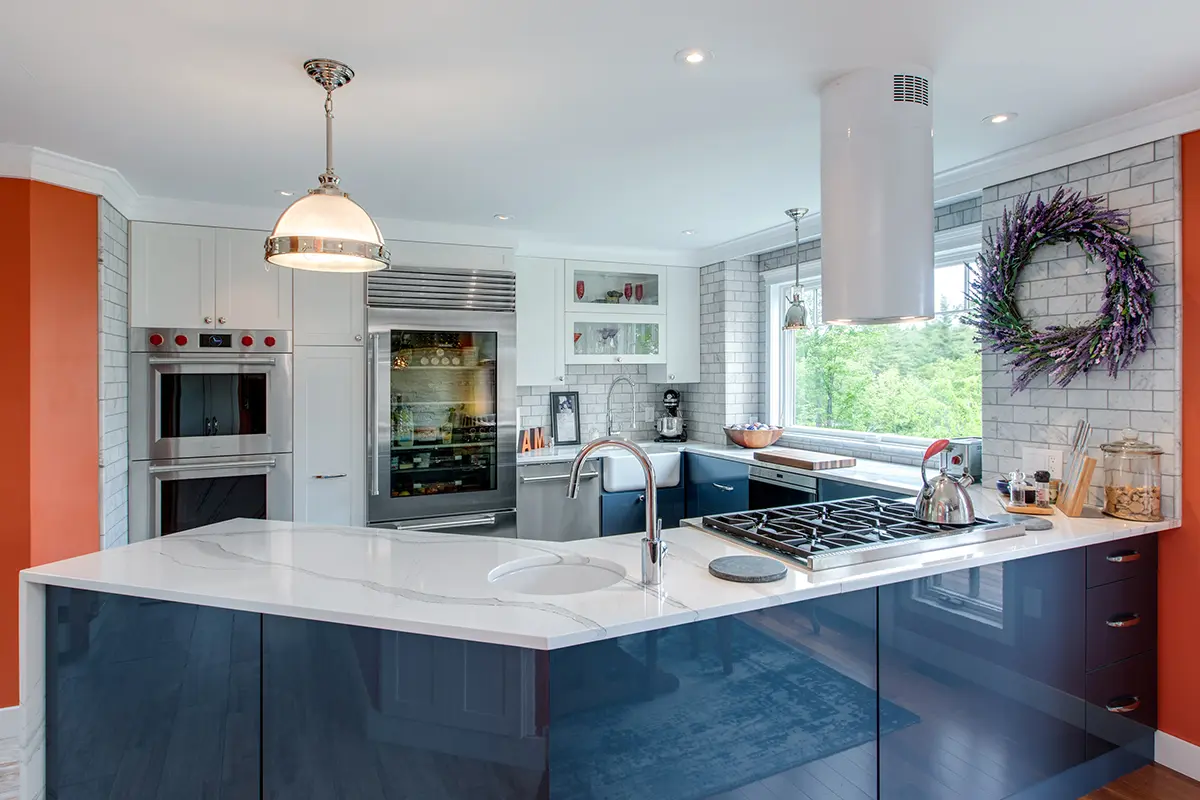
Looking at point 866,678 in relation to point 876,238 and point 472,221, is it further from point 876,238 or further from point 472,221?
point 472,221

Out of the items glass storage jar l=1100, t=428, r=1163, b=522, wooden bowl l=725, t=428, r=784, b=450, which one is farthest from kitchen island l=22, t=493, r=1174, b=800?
wooden bowl l=725, t=428, r=784, b=450

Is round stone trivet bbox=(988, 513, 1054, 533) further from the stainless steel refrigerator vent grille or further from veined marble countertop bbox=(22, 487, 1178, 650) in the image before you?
the stainless steel refrigerator vent grille

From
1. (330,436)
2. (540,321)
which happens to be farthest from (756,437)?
(330,436)

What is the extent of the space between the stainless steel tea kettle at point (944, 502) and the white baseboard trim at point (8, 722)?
3742 mm

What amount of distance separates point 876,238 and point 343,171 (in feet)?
7.83

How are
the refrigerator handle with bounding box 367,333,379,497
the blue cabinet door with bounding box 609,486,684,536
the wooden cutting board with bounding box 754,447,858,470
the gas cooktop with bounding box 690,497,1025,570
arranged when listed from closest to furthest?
1. the gas cooktop with bounding box 690,497,1025,570
2. the wooden cutting board with bounding box 754,447,858,470
3. the refrigerator handle with bounding box 367,333,379,497
4. the blue cabinet door with bounding box 609,486,684,536

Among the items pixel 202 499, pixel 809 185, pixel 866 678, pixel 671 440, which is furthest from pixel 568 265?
pixel 866 678

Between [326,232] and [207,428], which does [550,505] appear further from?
[326,232]

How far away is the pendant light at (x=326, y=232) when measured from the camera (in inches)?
75.6

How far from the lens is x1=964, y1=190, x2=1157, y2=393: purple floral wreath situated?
8.45 ft

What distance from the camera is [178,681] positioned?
178cm

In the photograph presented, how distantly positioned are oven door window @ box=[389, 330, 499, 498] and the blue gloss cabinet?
234cm

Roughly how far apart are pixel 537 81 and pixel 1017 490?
2341mm

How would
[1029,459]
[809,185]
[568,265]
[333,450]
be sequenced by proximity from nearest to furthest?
[1029,459], [809,185], [333,450], [568,265]
